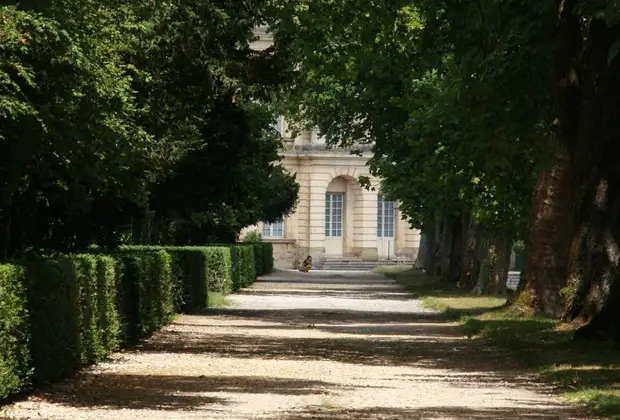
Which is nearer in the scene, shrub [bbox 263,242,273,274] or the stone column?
shrub [bbox 263,242,273,274]

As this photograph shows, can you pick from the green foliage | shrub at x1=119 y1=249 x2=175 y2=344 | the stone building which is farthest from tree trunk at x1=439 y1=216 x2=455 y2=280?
the stone building

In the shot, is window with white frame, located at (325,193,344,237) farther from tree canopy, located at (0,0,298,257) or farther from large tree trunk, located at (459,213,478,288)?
tree canopy, located at (0,0,298,257)

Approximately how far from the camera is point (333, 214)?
100812 mm

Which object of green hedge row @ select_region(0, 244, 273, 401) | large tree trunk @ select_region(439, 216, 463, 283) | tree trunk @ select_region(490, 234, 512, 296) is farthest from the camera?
large tree trunk @ select_region(439, 216, 463, 283)

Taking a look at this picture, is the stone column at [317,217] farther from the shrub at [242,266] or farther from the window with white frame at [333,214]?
the shrub at [242,266]

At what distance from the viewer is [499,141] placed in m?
27.6

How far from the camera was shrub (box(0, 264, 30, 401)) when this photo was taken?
14.6 m

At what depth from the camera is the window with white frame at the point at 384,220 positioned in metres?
100

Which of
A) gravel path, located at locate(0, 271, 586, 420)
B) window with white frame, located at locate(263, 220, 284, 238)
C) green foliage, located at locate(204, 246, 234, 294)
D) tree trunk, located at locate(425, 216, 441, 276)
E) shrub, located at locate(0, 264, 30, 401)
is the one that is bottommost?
gravel path, located at locate(0, 271, 586, 420)

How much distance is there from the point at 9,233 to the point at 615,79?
10.3m

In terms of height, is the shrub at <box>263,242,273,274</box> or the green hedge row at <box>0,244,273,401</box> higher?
the shrub at <box>263,242,273,274</box>

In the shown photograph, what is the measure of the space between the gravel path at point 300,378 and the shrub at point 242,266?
646 inches

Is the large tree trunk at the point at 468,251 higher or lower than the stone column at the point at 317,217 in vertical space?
lower

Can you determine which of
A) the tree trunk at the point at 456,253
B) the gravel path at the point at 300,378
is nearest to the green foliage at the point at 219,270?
the gravel path at the point at 300,378
